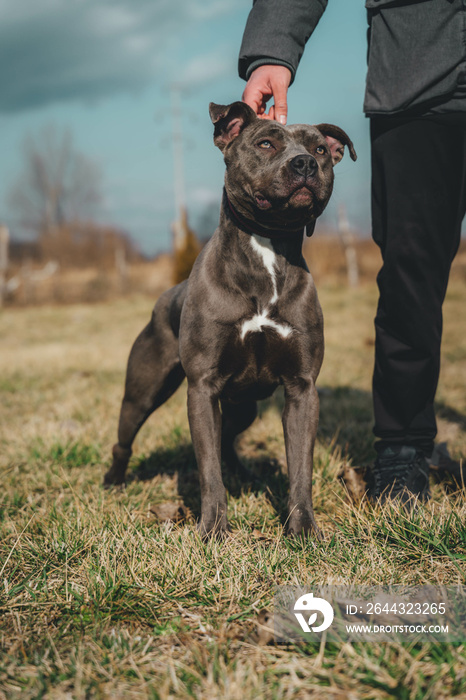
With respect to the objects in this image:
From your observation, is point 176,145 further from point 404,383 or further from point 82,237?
point 404,383

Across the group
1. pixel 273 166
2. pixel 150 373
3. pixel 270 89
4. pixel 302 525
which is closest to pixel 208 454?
pixel 302 525

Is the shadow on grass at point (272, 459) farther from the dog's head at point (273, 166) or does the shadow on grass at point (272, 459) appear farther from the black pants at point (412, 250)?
the dog's head at point (273, 166)

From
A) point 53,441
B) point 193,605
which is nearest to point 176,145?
point 53,441

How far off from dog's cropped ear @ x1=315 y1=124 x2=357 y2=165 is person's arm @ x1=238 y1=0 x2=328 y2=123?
0.26 metres

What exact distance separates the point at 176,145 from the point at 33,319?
17516 millimetres

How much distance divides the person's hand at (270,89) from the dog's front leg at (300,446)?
1252mm

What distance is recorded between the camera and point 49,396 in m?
5.87

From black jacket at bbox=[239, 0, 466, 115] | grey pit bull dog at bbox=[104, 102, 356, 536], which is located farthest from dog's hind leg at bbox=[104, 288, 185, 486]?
black jacket at bbox=[239, 0, 466, 115]

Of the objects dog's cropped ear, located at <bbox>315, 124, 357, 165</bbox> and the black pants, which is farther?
dog's cropped ear, located at <bbox>315, 124, 357, 165</bbox>

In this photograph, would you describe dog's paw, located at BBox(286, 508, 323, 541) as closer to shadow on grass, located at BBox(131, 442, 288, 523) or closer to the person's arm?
shadow on grass, located at BBox(131, 442, 288, 523)

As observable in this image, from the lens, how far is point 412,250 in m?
2.71

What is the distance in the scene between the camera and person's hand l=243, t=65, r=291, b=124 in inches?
104

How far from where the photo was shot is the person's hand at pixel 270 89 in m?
2.64

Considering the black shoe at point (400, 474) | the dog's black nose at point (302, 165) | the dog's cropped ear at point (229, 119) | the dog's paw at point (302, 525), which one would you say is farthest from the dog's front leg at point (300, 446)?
the dog's cropped ear at point (229, 119)
